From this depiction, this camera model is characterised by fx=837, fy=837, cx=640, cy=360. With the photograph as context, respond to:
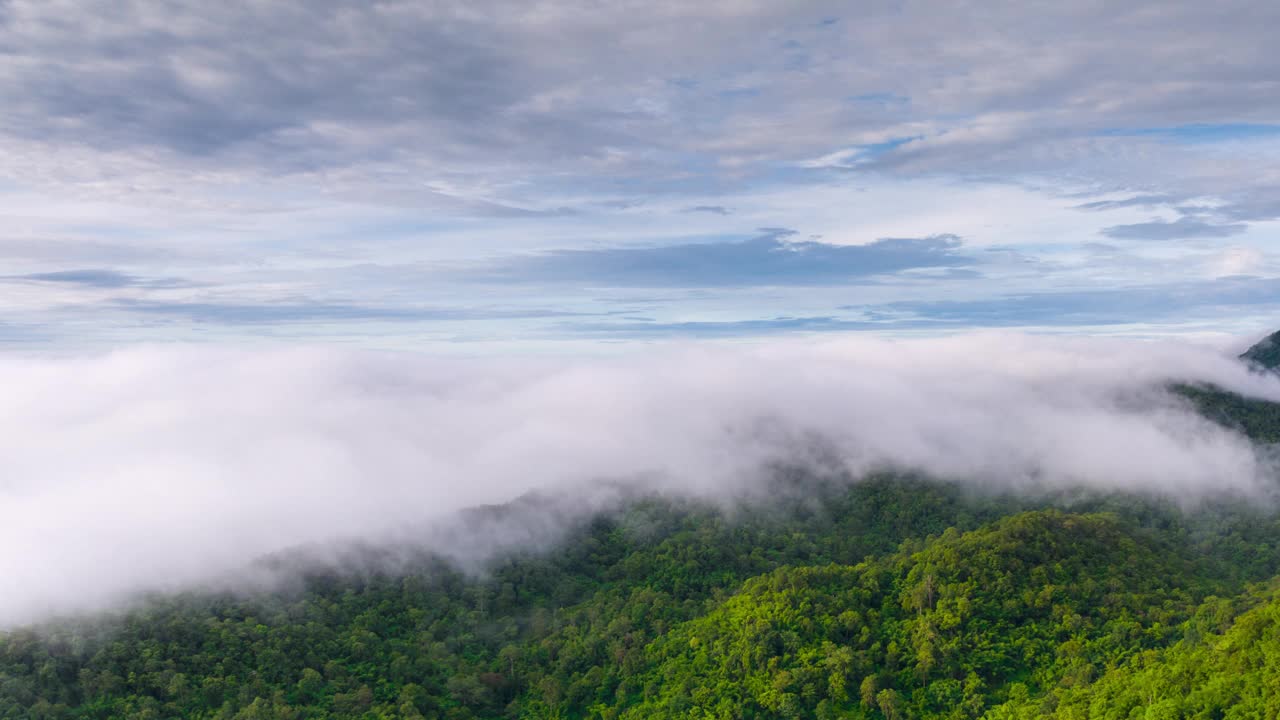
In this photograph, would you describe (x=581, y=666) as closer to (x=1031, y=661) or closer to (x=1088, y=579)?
(x=1031, y=661)

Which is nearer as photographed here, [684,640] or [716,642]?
[716,642]

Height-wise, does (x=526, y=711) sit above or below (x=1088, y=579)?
below

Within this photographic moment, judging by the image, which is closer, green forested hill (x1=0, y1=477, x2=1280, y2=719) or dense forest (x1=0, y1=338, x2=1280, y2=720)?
dense forest (x1=0, y1=338, x2=1280, y2=720)

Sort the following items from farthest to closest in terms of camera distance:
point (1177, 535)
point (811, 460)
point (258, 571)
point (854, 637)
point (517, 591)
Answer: point (811, 460) → point (1177, 535) → point (517, 591) → point (258, 571) → point (854, 637)

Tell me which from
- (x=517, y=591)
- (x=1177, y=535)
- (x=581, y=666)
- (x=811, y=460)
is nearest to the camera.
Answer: (x=581, y=666)

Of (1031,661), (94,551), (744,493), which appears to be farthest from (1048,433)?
(94,551)

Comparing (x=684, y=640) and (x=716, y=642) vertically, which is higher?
(x=716, y=642)

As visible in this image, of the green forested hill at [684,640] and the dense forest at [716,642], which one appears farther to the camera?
the green forested hill at [684,640]

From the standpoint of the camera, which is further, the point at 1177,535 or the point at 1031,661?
the point at 1177,535
